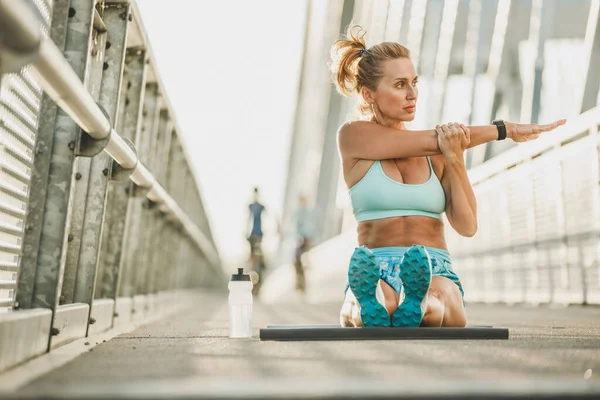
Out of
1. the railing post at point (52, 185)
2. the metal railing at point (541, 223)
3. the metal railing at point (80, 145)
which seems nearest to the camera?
the metal railing at point (80, 145)

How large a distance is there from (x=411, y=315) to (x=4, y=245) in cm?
137

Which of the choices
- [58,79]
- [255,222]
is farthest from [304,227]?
[58,79]

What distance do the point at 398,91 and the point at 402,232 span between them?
561mm

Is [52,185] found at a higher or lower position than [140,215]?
lower

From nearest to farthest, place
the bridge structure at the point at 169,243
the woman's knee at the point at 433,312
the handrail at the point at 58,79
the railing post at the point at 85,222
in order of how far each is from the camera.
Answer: the handrail at the point at 58,79 → the bridge structure at the point at 169,243 → the woman's knee at the point at 433,312 → the railing post at the point at 85,222

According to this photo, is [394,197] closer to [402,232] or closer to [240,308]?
[402,232]

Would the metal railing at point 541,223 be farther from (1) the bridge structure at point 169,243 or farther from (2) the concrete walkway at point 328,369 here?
(2) the concrete walkway at point 328,369

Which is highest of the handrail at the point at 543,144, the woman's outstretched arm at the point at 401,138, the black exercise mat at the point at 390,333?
the handrail at the point at 543,144

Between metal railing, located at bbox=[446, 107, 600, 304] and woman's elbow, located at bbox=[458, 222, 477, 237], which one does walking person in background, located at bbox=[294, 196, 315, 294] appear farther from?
woman's elbow, located at bbox=[458, 222, 477, 237]

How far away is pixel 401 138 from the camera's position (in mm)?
3105

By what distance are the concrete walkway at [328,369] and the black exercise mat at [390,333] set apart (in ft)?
0.36

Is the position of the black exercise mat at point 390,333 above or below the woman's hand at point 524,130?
below

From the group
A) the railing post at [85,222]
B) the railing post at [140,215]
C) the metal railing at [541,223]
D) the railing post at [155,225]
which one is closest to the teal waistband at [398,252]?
the railing post at [85,222]

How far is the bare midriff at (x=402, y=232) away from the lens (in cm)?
312
